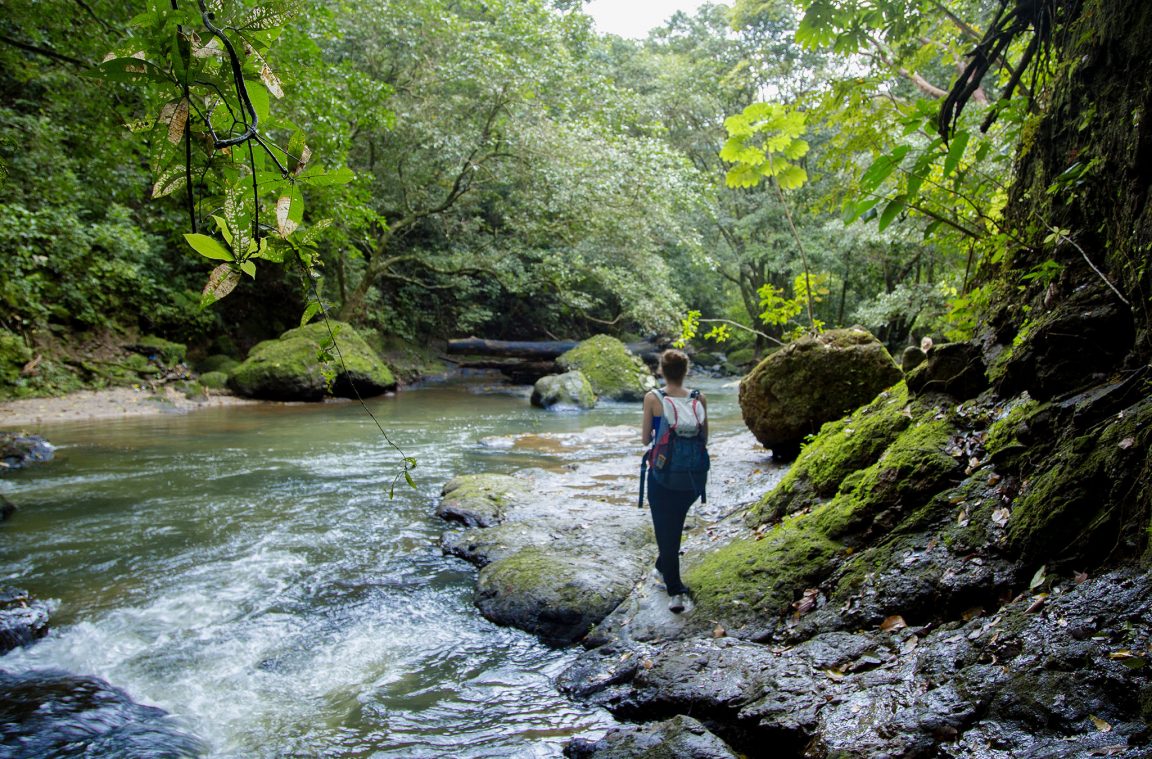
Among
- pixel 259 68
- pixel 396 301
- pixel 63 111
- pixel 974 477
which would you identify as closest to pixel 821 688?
pixel 974 477

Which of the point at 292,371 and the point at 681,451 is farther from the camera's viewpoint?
the point at 292,371

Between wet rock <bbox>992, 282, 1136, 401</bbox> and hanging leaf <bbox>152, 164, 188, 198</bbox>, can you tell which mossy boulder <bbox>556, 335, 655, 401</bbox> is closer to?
wet rock <bbox>992, 282, 1136, 401</bbox>

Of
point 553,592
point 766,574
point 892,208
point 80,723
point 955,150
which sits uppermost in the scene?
point 955,150

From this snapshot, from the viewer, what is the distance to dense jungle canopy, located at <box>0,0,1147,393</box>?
1.34 meters

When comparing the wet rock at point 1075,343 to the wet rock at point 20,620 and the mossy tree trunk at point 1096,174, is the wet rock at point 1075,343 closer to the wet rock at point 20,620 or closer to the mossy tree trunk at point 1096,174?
the mossy tree trunk at point 1096,174

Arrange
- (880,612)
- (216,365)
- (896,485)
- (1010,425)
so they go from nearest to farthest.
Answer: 1. (880,612)
2. (1010,425)
3. (896,485)
4. (216,365)

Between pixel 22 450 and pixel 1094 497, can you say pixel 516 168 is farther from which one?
pixel 1094 497

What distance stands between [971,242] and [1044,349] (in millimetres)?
1238

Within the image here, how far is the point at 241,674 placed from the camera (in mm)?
4219

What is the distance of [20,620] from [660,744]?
14.2 ft

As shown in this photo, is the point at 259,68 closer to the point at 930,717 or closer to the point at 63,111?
the point at 930,717

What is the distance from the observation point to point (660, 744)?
2967 millimetres

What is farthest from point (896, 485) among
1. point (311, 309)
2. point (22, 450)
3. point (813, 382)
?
point (22, 450)

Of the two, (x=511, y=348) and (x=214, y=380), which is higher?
(x=511, y=348)
